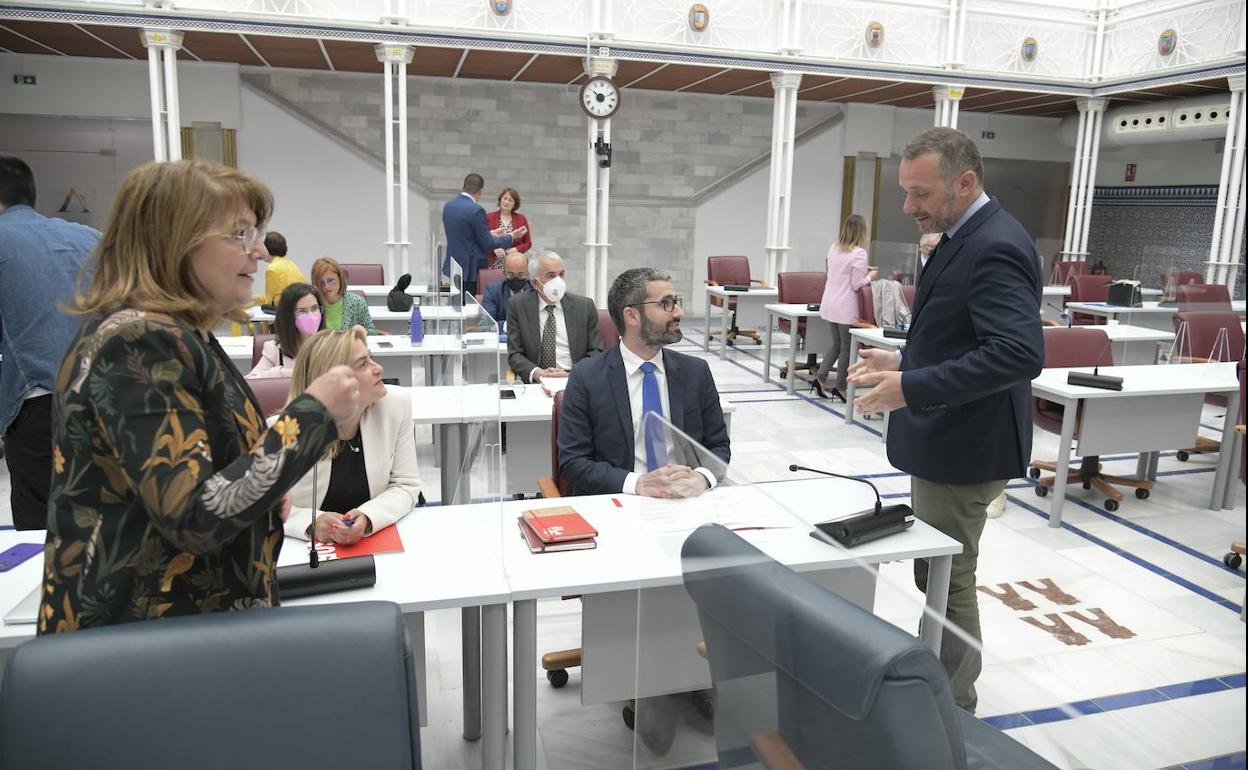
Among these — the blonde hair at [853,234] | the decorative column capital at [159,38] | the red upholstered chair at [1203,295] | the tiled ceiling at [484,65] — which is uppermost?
the tiled ceiling at [484,65]

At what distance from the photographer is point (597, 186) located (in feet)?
36.7

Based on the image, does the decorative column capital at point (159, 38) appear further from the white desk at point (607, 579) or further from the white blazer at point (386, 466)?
the white desk at point (607, 579)

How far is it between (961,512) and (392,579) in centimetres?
173

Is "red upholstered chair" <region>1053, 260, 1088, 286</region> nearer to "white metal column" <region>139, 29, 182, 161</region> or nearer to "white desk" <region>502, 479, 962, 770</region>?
"white desk" <region>502, 479, 962, 770</region>

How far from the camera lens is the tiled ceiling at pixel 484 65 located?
9.97 metres

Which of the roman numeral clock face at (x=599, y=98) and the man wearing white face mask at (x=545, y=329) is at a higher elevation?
the roman numeral clock face at (x=599, y=98)

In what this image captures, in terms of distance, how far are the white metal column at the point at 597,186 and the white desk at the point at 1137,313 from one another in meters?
5.52

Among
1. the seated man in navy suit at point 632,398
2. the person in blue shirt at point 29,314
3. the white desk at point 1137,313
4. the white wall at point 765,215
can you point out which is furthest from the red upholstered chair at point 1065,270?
the person in blue shirt at point 29,314

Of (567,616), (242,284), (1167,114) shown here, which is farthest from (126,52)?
(1167,114)

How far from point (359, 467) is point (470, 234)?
5.76 meters

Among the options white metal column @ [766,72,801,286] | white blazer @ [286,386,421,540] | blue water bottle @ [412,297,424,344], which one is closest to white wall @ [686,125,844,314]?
white metal column @ [766,72,801,286]

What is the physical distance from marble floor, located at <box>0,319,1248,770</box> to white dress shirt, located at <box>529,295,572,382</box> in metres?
1.11

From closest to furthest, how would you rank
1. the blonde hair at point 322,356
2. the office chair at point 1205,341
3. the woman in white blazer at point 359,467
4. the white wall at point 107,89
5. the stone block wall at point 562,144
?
the woman in white blazer at point 359,467
the blonde hair at point 322,356
the office chair at point 1205,341
the white wall at point 107,89
the stone block wall at point 562,144

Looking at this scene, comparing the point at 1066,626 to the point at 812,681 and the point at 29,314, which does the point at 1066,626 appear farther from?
the point at 29,314
